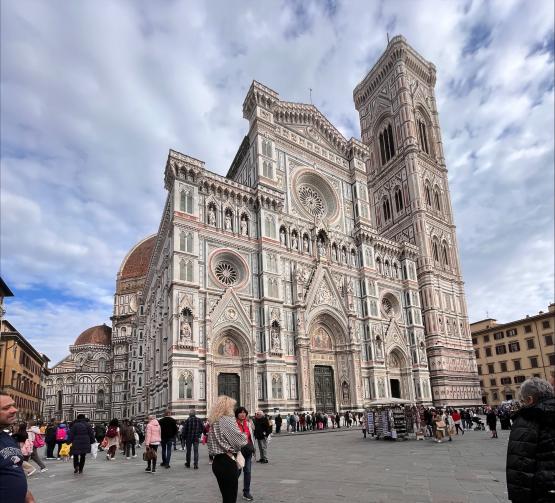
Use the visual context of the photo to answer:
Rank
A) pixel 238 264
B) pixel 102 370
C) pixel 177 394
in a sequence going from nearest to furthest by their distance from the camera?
pixel 177 394 < pixel 238 264 < pixel 102 370

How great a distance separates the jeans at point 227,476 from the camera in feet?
18.3

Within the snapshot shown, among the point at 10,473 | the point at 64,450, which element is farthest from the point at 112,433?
the point at 10,473

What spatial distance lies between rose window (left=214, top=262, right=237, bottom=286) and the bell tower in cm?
2573

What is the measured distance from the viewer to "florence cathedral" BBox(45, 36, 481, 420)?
104 ft

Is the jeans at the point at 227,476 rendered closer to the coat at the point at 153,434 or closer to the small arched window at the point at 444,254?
the coat at the point at 153,434

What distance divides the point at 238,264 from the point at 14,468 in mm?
31240

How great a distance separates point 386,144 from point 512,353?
110 feet

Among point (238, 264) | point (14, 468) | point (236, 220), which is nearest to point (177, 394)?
point (238, 264)

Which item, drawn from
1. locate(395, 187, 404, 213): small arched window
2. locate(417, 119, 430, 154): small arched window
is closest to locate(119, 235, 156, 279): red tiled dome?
locate(395, 187, 404, 213): small arched window

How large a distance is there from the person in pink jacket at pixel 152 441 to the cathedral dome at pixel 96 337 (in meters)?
68.9

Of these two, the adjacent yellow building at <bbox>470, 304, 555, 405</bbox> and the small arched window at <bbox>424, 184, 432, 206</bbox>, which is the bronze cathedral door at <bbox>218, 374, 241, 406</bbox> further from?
the adjacent yellow building at <bbox>470, 304, 555, 405</bbox>

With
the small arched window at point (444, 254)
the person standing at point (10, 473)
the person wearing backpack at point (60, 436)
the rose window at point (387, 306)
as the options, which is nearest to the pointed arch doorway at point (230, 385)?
the person wearing backpack at point (60, 436)

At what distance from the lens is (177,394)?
27.8m

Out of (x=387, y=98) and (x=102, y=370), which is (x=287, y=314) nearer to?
(x=387, y=98)
